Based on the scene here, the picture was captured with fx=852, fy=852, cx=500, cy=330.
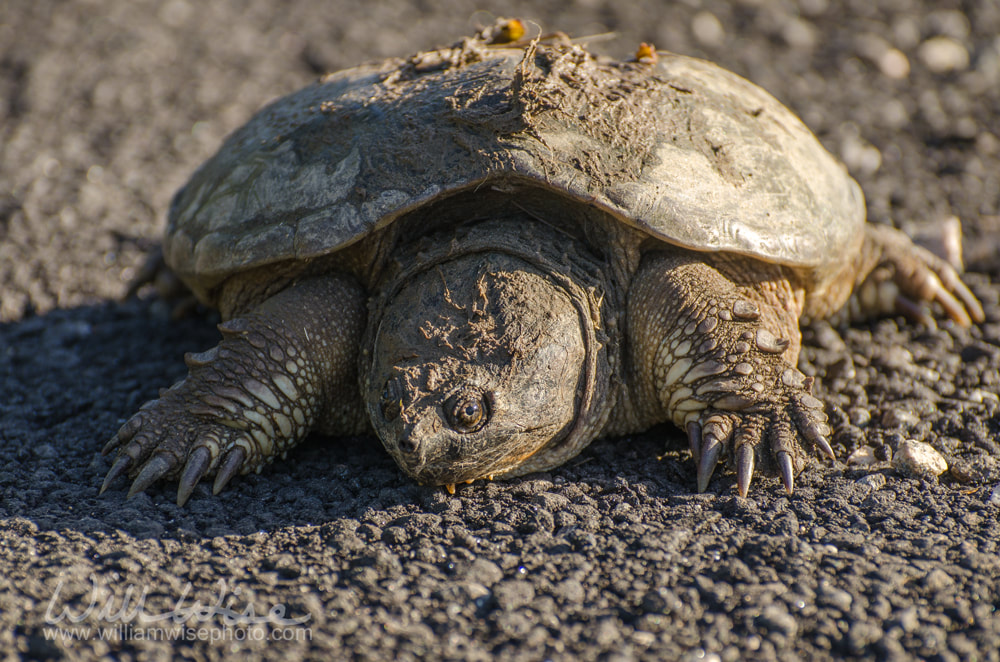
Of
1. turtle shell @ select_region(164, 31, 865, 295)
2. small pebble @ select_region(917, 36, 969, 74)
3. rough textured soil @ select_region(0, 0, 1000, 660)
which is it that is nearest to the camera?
rough textured soil @ select_region(0, 0, 1000, 660)

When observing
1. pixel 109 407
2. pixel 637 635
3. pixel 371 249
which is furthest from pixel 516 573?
pixel 109 407

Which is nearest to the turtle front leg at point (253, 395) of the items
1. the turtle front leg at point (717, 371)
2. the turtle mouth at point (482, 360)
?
the turtle mouth at point (482, 360)

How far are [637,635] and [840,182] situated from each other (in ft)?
7.02

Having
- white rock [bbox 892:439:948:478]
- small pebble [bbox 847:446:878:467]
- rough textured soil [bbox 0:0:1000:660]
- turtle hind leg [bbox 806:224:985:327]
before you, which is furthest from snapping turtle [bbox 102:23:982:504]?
turtle hind leg [bbox 806:224:985:327]

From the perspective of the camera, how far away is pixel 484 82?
2.94 meters

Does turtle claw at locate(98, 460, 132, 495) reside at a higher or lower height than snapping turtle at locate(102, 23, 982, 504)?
lower

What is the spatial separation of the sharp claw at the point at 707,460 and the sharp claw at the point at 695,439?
3cm

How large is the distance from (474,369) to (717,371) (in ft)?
2.63

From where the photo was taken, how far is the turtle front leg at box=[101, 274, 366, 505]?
272 cm

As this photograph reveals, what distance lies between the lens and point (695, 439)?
2.72m

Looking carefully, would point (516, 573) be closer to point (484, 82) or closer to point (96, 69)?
point (484, 82)

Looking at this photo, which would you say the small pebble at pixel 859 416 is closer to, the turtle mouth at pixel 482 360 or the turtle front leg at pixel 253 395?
the turtle mouth at pixel 482 360

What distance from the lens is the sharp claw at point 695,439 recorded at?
2.71 metres

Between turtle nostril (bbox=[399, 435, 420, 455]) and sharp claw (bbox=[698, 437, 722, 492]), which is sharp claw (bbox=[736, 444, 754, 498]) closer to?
sharp claw (bbox=[698, 437, 722, 492])
